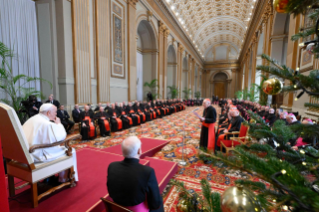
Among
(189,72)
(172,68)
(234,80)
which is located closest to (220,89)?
(234,80)

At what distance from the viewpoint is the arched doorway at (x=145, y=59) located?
13203mm

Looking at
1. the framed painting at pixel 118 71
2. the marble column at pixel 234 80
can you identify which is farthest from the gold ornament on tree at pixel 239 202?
the marble column at pixel 234 80

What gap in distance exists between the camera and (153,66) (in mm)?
13625

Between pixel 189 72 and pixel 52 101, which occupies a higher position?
pixel 189 72

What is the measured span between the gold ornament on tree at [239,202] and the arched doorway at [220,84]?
3360 cm

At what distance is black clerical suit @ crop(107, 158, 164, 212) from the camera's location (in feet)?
4.62

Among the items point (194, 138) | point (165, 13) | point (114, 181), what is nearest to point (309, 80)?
point (114, 181)

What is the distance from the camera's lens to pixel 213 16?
760 inches

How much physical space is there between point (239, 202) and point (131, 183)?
3.34 ft

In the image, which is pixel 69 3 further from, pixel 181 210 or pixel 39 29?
pixel 181 210

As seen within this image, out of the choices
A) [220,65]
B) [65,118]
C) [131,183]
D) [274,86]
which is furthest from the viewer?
[220,65]

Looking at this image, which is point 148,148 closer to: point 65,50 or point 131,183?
point 131,183

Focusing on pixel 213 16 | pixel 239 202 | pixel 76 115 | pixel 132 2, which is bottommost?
pixel 76 115

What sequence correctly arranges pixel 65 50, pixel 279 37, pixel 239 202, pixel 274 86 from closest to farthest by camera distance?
pixel 239 202, pixel 274 86, pixel 65 50, pixel 279 37
